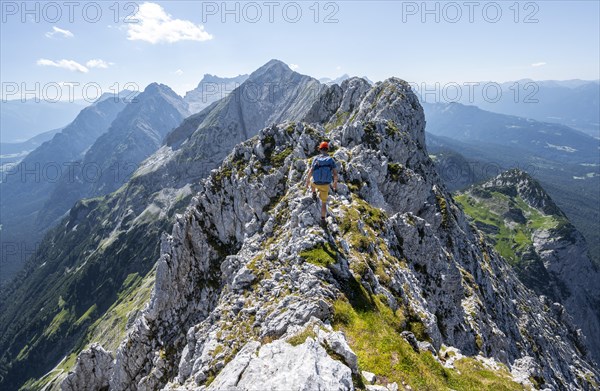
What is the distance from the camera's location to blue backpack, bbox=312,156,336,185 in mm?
25953

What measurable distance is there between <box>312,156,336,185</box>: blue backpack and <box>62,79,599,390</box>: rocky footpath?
4.13 metres

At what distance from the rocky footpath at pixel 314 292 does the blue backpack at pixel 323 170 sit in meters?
4.13

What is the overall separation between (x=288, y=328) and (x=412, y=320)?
11.0m

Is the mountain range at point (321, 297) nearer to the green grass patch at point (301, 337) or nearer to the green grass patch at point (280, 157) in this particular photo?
the green grass patch at point (301, 337)

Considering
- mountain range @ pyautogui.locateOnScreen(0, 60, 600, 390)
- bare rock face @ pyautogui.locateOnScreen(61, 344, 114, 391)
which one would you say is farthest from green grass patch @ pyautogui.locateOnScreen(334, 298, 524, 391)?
bare rock face @ pyautogui.locateOnScreen(61, 344, 114, 391)

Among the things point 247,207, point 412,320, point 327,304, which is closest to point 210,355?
point 327,304

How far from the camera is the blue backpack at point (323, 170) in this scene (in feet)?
85.1

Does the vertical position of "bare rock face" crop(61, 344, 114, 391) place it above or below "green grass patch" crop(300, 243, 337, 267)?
below

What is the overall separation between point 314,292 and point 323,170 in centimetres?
866

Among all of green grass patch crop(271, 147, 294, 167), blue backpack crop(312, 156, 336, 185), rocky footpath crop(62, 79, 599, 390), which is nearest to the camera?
rocky footpath crop(62, 79, 599, 390)

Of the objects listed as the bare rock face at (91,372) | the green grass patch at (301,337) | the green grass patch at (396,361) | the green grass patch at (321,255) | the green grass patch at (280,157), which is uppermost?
the green grass patch at (280,157)

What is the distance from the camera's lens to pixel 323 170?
26.1 meters

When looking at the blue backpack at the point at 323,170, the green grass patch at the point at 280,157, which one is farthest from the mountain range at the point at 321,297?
the blue backpack at the point at 323,170

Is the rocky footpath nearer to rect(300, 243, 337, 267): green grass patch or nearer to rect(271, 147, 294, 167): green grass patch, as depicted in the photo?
rect(300, 243, 337, 267): green grass patch
